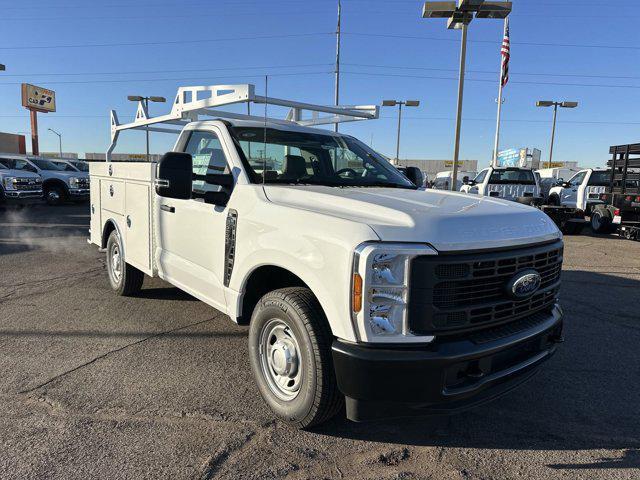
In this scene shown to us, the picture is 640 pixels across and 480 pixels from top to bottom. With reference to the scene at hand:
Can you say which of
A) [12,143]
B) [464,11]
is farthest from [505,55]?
[12,143]

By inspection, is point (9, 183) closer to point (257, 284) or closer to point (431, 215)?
point (257, 284)

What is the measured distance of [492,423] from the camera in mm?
3160

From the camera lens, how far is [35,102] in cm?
5269

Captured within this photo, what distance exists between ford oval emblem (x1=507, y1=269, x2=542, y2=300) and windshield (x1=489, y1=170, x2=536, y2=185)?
42.2 ft

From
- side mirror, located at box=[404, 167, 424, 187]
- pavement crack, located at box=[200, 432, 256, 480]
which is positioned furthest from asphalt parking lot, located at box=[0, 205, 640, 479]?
side mirror, located at box=[404, 167, 424, 187]

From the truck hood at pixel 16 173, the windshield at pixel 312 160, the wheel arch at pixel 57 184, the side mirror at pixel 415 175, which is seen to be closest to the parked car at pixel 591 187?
the side mirror at pixel 415 175

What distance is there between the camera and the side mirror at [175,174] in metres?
3.39

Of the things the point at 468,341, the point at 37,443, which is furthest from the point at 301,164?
the point at 37,443

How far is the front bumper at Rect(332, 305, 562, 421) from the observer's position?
242 cm

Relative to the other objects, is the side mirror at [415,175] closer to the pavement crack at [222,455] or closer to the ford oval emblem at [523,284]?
the ford oval emblem at [523,284]

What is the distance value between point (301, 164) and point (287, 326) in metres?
1.58

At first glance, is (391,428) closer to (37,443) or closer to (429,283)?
(429,283)

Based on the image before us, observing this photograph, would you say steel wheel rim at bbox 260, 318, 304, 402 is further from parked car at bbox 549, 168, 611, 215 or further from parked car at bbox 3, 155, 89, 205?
parked car at bbox 3, 155, 89, 205

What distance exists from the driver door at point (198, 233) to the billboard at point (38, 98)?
57.5m
